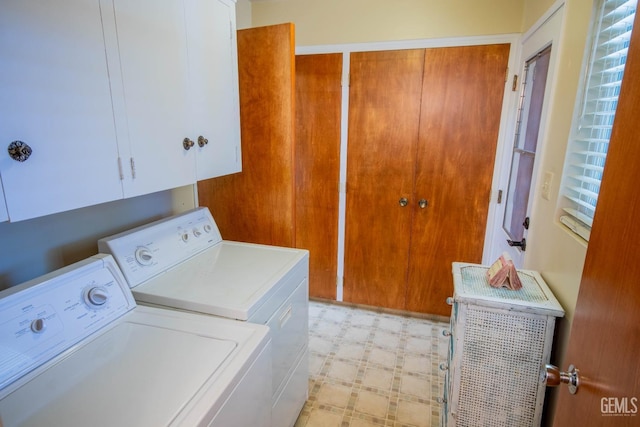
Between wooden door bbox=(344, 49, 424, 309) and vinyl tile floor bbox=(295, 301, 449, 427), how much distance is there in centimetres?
25

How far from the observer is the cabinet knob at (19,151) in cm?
82

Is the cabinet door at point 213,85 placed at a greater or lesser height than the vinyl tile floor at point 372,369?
greater

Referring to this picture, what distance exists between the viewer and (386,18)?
2416 millimetres

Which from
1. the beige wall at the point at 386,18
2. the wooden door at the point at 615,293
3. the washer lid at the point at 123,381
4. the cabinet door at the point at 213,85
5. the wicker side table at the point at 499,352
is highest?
the beige wall at the point at 386,18

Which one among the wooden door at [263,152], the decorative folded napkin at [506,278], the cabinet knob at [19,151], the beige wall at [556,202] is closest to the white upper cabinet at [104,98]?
the cabinet knob at [19,151]

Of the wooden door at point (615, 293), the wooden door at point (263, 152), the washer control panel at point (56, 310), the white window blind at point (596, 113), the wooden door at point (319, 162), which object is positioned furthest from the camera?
the wooden door at point (319, 162)

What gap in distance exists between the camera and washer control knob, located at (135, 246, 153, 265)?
4.49 ft

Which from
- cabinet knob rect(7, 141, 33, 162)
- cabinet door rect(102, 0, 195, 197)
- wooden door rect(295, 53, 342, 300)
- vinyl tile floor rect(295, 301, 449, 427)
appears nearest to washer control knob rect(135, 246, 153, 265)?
cabinet door rect(102, 0, 195, 197)

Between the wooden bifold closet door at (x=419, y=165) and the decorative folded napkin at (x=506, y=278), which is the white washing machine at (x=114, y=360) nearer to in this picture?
the decorative folded napkin at (x=506, y=278)

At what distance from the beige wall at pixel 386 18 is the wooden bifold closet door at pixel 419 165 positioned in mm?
125

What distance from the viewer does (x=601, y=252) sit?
2.33 ft

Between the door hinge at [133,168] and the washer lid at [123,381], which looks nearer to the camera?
the washer lid at [123,381]

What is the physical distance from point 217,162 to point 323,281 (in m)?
1.63

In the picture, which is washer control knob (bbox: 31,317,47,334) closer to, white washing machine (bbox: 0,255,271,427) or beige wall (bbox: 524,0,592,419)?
white washing machine (bbox: 0,255,271,427)
